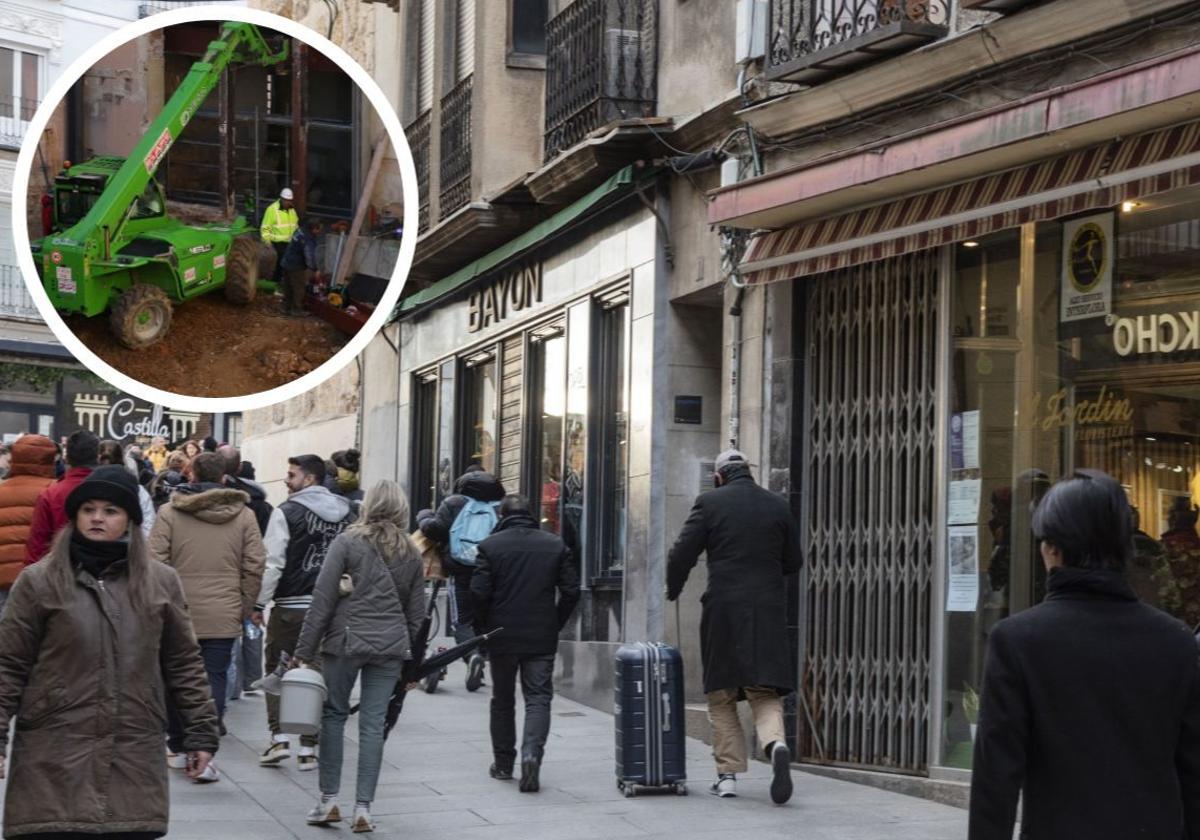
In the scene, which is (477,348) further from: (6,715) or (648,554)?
(6,715)

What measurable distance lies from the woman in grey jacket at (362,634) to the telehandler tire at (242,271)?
170 inches

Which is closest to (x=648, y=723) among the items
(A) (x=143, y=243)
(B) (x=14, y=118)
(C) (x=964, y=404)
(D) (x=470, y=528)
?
(C) (x=964, y=404)

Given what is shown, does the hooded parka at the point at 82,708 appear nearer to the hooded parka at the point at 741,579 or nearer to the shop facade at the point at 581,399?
the hooded parka at the point at 741,579

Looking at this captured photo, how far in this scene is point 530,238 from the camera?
1841cm

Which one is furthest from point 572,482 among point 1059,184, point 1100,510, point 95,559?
point 1100,510

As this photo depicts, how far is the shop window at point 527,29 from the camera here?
19.4 m

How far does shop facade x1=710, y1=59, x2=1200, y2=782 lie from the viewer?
10.3 meters

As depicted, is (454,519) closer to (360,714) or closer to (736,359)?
(736,359)

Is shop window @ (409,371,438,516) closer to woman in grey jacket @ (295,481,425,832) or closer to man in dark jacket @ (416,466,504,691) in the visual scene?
man in dark jacket @ (416,466,504,691)

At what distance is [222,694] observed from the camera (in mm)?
11859

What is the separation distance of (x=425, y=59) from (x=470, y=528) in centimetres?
819

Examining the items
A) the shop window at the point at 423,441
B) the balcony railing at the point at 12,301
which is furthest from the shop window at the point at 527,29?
the balcony railing at the point at 12,301

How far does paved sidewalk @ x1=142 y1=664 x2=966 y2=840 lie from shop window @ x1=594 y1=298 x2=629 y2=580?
3.22 m

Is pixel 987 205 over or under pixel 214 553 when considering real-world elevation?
over
